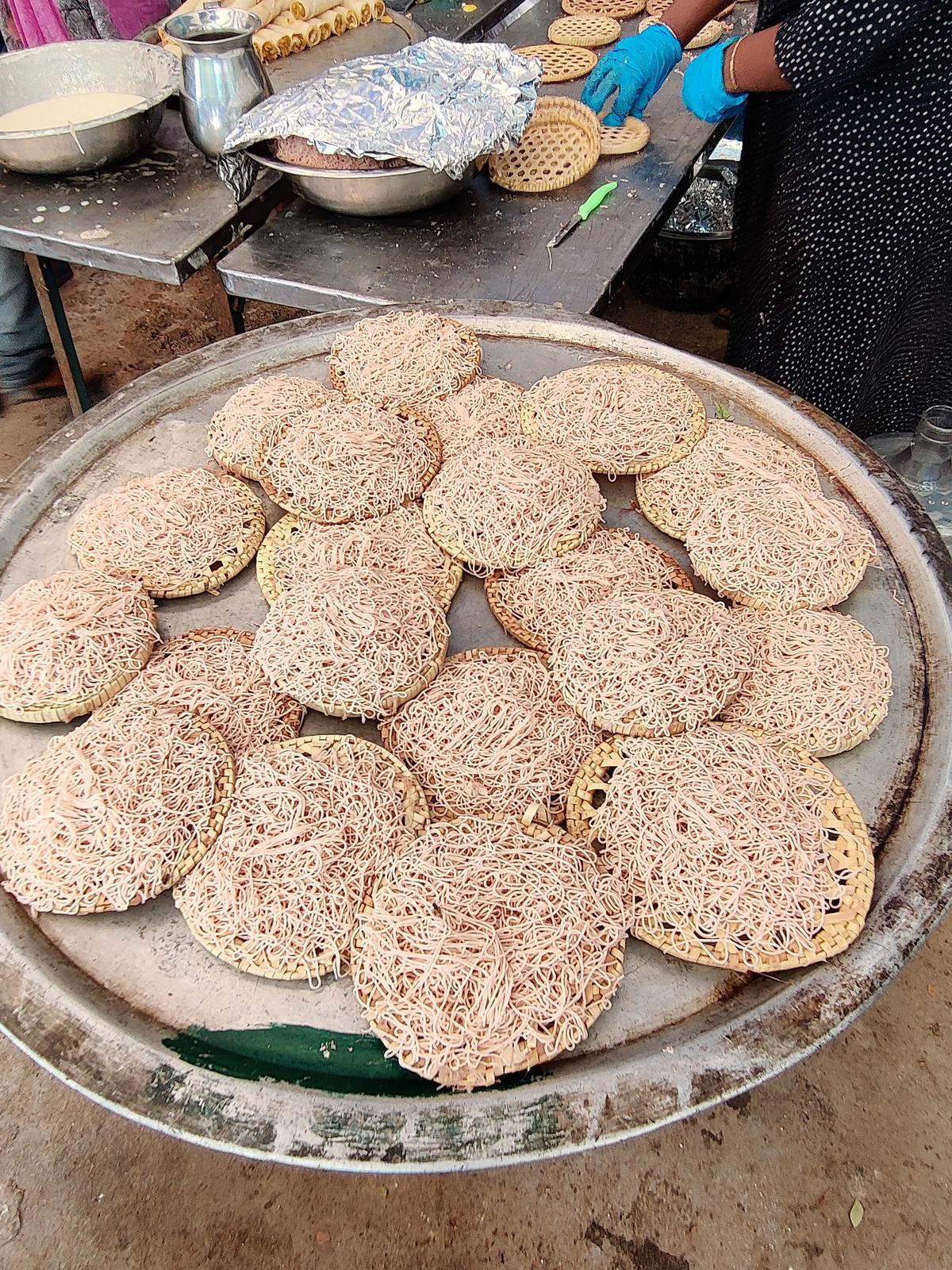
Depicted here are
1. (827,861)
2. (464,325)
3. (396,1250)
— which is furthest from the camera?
(464,325)

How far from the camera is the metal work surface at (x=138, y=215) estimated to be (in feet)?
14.8

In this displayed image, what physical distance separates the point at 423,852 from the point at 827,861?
3.67 ft

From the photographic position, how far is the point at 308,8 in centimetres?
633

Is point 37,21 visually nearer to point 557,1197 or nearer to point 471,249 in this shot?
point 471,249

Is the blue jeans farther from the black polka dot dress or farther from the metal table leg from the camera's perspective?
the black polka dot dress

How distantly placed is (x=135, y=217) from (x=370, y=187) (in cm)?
146

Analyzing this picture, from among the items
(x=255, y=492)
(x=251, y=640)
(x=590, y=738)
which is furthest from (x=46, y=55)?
(x=590, y=738)

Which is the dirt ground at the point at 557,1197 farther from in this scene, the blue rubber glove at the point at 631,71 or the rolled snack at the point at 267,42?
the rolled snack at the point at 267,42

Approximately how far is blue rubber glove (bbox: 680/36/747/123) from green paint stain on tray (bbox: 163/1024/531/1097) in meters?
5.34

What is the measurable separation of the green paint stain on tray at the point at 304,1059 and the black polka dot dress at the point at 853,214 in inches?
178

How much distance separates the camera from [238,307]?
545 cm

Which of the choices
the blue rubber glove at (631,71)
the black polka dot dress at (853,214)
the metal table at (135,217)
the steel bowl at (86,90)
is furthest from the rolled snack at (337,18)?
the black polka dot dress at (853,214)

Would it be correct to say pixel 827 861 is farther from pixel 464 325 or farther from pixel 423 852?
pixel 464 325

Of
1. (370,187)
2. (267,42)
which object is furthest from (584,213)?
(267,42)
